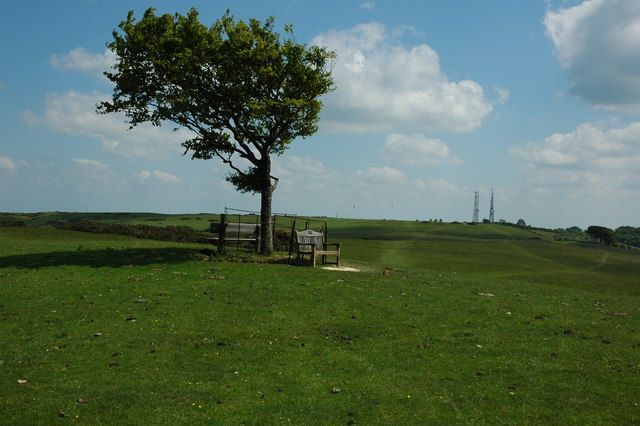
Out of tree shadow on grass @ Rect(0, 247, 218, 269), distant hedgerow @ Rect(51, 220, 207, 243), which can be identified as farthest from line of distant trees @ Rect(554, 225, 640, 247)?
tree shadow on grass @ Rect(0, 247, 218, 269)

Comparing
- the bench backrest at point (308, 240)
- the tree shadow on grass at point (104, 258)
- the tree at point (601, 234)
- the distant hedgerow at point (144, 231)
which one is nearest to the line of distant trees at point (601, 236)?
the tree at point (601, 234)

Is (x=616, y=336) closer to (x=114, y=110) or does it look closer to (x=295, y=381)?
(x=295, y=381)

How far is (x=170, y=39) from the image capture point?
31.0 meters

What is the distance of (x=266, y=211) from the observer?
34906mm

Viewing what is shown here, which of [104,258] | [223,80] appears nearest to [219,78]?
[223,80]

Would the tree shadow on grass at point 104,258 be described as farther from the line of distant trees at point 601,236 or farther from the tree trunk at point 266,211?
the line of distant trees at point 601,236

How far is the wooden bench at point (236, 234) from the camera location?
107 feet

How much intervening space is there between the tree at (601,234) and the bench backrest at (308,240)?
4229 inches

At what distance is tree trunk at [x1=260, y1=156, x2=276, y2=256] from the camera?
34.8m

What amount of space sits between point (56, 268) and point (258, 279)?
976cm

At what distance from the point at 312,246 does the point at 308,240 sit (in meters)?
2.05

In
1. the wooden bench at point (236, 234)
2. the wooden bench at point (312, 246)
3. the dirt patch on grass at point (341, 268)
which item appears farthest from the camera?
the wooden bench at point (236, 234)

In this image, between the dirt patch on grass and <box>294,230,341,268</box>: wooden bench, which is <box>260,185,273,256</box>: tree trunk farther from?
the dirt patch on grass

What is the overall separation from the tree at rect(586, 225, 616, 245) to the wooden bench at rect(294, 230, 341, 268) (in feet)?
352
